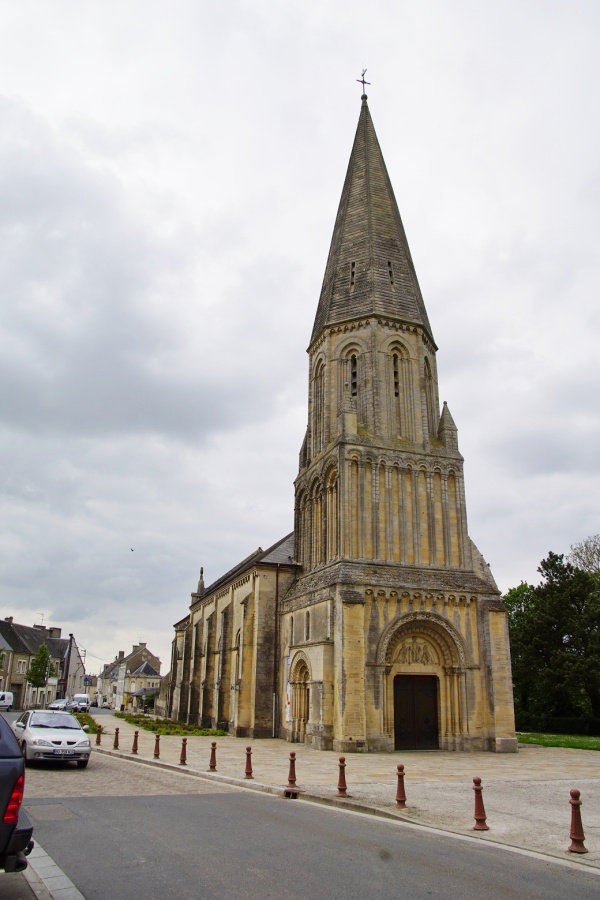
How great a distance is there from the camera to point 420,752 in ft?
88.9

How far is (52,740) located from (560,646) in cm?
3809

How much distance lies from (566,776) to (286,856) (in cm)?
1365

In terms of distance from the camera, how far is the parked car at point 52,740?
1709 cm

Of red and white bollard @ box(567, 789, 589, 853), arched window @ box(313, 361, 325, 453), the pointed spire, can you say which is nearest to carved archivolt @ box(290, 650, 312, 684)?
arched window @ box(313, 361, 325, 453)

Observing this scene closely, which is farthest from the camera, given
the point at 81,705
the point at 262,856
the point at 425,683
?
the point at 81,705

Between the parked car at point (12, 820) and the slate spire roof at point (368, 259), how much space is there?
101 feet

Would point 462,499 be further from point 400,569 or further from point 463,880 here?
point 463,880

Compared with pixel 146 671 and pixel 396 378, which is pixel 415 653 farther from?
pixel 146 671

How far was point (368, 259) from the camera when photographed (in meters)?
36.2

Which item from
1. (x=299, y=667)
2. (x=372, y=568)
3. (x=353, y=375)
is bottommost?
(x=299, y=667)

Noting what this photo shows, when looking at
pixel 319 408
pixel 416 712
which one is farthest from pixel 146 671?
pixel 416 712

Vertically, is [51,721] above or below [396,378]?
below

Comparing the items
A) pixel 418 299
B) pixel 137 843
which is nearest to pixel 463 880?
pixel 137 843

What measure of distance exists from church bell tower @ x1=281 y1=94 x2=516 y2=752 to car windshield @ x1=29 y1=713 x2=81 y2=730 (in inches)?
436
